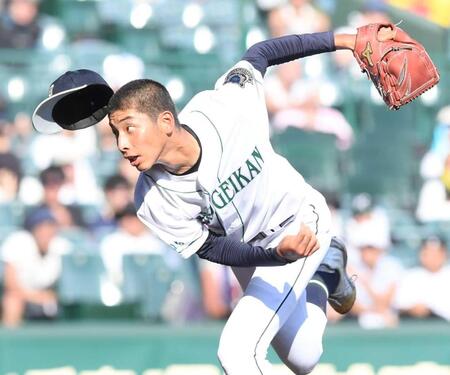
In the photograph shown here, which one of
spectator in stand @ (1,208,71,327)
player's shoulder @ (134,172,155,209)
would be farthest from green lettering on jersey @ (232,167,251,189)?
spectator in stand @ (1,208,71,327)

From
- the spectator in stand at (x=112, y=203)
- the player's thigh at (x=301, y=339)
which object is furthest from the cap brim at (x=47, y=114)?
the spectator in stand at (x=112, y=203)

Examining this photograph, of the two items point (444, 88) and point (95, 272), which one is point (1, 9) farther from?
point (444, 88)

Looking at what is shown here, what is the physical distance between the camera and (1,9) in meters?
10.2

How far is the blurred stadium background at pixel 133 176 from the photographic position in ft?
23.9

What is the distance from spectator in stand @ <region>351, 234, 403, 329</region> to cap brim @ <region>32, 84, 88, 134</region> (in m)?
3.83

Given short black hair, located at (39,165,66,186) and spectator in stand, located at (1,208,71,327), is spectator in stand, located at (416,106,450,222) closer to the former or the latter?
short black hair, located at (39,165,66,186)

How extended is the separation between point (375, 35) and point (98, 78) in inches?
50.3

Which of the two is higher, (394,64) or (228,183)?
(394,64)

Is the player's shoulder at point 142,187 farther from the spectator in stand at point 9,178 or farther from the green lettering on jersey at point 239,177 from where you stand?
the spectator in stand at point 9,178

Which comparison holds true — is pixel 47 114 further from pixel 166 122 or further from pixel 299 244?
pixel 299 244

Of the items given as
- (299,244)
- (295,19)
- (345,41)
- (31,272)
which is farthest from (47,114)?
(295,19)

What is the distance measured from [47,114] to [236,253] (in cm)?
97

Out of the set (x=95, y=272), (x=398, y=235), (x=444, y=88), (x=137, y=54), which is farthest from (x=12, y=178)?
(x=444, y=88)

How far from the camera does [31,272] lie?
7.84 meters
